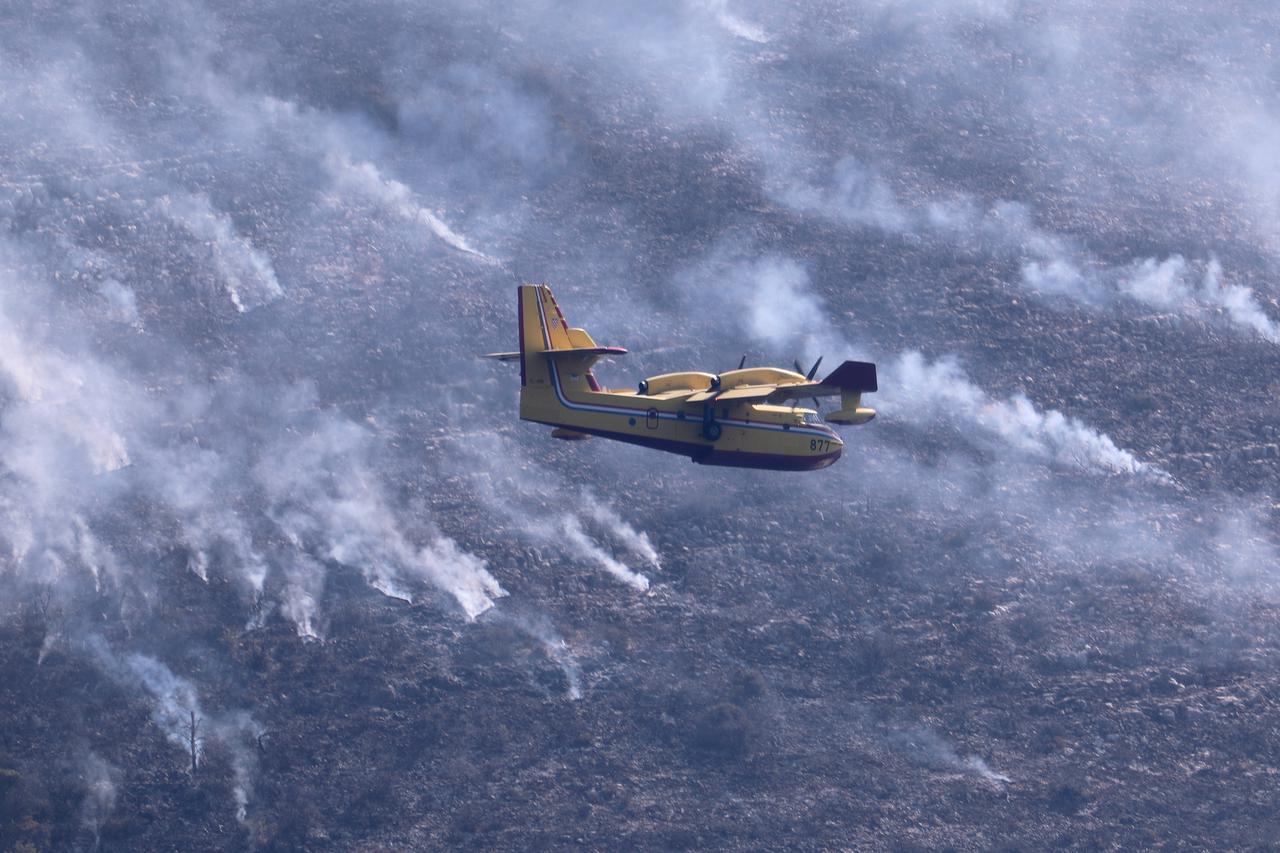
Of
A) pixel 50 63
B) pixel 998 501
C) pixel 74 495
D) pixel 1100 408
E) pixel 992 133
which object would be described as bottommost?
pixel 74 495

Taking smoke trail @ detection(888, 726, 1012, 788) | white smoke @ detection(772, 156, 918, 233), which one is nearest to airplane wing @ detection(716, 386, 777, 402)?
smoke trail @ detection(888, 726, 1012, 788)

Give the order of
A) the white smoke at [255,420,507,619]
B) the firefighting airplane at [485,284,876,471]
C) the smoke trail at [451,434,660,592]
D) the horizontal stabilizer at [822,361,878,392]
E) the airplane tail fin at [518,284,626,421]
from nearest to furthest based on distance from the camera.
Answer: the horizontal stabilizer at [822,361,878,392], the airplane tail fin at [518,284,626,421], the firefighting airplane at [485,284,876,471], the white smoke at [255,420,507,619], the smoke trail at [451,434,660,592]

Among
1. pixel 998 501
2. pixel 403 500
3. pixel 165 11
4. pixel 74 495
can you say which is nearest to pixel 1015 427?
pixel 998 501

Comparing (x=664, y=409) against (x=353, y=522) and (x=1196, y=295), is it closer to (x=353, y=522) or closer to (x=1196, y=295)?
(x=353, y=522)

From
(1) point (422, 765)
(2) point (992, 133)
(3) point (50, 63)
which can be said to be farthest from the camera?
(2) point (992, 133)

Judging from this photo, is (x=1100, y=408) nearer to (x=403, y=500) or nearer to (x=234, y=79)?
(x=403, y=500)

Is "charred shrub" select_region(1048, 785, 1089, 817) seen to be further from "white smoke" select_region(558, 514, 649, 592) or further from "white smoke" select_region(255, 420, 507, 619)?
"white smoke" select_region(255, 420, 507, 619)
